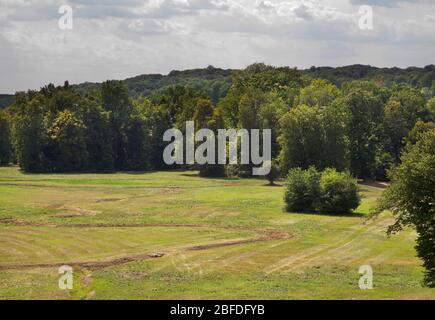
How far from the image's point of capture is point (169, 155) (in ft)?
416

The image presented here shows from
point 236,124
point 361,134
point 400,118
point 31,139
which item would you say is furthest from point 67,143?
point 400,118

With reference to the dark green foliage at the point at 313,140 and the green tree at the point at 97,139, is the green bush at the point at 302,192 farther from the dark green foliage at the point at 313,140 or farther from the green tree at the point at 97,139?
the green tree at the point at 97,139

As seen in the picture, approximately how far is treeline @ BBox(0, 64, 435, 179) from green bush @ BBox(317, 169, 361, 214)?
23622 mm

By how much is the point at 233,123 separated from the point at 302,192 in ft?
171

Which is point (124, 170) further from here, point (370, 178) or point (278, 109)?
point (370, 178)

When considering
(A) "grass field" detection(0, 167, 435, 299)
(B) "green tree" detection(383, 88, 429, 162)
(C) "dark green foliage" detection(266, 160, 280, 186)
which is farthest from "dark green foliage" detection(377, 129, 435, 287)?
(B) "green tree" detection(383, 88, 429, 162)

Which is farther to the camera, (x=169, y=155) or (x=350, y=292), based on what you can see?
(x=169, y=155)

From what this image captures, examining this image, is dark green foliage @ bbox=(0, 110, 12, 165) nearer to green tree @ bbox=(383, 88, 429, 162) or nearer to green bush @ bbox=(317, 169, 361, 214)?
green tree @ bbox=(383, 88, 429, 162)

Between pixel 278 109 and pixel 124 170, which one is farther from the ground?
pixel 278 109

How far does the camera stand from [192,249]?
47531mm

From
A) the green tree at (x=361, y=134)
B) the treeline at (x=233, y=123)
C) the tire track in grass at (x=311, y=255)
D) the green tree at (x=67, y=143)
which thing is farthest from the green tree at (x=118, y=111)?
the tire track in grass at (x=311, y=255)

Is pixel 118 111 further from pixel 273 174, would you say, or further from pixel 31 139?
pixel 273 174
